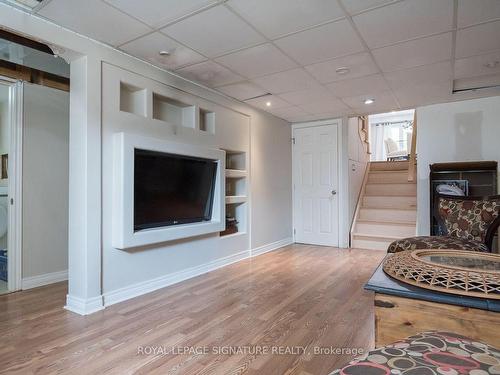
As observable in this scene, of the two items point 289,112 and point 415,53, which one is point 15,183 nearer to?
point 289,112

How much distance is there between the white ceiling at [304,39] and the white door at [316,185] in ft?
5.42

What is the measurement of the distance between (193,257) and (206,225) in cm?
40

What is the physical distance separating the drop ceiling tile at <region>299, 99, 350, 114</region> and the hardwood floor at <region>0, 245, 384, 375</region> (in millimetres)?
2449

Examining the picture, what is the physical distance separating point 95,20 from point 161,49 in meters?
0.59

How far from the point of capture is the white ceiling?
7.05 feet

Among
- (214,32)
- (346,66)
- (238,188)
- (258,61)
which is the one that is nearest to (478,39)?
(346,66)

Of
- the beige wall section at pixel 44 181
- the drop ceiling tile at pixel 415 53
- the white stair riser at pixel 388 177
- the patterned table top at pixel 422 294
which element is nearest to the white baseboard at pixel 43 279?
the beige wall section at pixel 44 181

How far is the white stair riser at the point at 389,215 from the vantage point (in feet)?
17.5

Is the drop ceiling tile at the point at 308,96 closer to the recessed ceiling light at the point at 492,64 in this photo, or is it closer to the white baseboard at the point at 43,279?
the recessed ceiling light at the point at 492,64

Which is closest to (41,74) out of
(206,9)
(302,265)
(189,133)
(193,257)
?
(189,133)

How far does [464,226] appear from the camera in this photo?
2.98m

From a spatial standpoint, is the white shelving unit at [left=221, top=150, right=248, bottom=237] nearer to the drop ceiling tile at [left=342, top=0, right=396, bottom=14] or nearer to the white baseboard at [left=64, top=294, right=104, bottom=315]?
the white baseboard at [left=64, top=294, right=104, bottom=315]

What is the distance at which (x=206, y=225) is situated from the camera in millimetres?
3629

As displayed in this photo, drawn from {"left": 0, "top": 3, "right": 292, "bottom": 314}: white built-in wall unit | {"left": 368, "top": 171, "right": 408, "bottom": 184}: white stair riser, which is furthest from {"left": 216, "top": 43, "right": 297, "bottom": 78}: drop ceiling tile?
{"left": 368, "top": 171, "right": 408, "bottom": 184}: white stair riser
